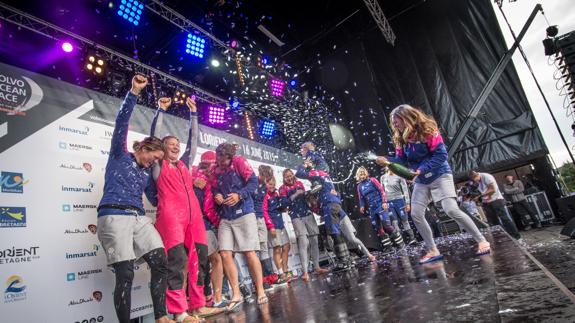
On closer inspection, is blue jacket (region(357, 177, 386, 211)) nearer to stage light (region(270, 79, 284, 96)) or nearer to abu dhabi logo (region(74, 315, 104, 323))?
stage light (region(270, 79, 284, 96))

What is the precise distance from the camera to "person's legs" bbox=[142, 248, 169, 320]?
271 centimetres

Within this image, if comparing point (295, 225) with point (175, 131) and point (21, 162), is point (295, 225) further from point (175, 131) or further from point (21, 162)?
point (21, 162)

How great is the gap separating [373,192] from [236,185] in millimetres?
4560

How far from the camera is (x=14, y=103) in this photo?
139 inches

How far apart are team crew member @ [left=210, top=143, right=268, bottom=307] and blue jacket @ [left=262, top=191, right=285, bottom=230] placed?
7.09 feet

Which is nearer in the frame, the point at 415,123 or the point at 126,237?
the point at 126,237

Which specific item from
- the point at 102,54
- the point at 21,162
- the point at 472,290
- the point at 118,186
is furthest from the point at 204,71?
the point at 472,290

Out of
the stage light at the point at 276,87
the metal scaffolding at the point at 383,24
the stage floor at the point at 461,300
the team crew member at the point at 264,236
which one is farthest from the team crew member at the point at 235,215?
the metal scaffolding at the point at 383,24

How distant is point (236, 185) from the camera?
3.62 metres

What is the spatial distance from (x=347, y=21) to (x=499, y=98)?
5507 millimetres

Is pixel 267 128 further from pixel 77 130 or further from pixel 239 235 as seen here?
pixel 239 235

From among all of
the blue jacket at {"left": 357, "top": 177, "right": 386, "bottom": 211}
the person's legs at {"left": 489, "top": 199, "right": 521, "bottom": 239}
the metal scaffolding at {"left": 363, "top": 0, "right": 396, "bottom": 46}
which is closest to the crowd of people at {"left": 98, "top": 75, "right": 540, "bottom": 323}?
the blue jacket at {"left": 357, "top": 177, "right": 386, "bottom": 211}

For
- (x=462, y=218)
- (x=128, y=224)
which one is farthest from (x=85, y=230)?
(x=462, y=218)

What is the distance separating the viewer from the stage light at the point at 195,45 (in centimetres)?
708
